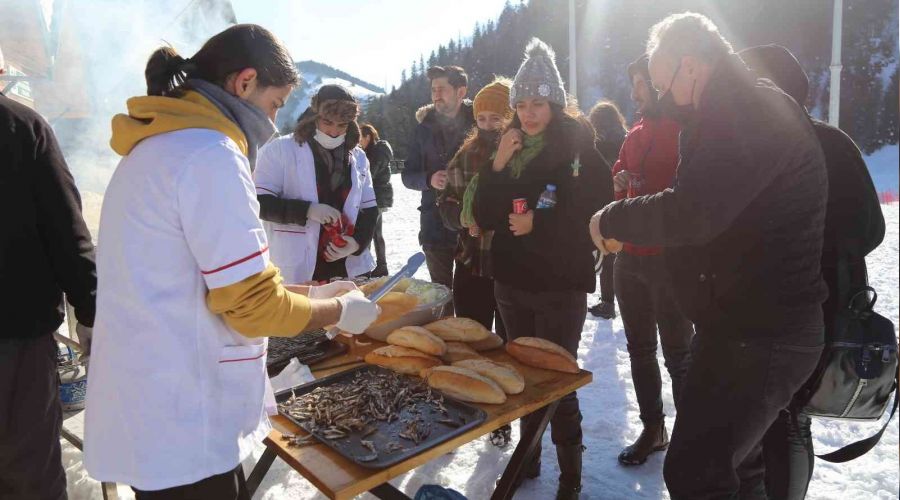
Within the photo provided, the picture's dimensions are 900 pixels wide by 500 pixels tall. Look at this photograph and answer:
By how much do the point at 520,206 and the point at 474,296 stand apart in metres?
1.24

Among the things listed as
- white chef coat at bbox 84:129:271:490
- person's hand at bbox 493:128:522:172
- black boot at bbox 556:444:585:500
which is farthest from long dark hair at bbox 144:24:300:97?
black boot at bbox 556:444:585:500

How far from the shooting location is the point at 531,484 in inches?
111

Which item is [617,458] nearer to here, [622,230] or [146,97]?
[622,230]

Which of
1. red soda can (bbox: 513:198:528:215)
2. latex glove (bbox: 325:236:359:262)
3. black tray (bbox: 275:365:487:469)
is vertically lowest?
black tray (bbox: 275:365:487:469)

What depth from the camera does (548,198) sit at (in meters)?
2.54

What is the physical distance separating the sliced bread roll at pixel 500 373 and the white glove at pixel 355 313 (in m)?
0.40

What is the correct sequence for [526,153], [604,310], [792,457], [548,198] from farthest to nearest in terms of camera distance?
1. [604,310]
2. [526,153]
3. [548,198]
4. [792,457]

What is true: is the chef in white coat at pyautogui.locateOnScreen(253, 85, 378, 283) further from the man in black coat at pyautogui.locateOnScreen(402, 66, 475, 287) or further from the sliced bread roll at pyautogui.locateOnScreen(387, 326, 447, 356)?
the sliced bread roll at pyautogui.locateOnScreen(387, 326, 447, 356)

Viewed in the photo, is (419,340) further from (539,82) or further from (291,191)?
(291,191)

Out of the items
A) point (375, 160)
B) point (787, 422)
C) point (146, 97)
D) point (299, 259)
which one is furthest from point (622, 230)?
point (375, 160)

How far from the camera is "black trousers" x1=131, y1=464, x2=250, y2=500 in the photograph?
132 cm

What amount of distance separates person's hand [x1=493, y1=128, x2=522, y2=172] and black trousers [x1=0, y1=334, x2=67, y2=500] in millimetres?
1997

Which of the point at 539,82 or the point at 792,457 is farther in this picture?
the point at 539,82

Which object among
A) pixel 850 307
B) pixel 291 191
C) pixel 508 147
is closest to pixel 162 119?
pixel 508 147
